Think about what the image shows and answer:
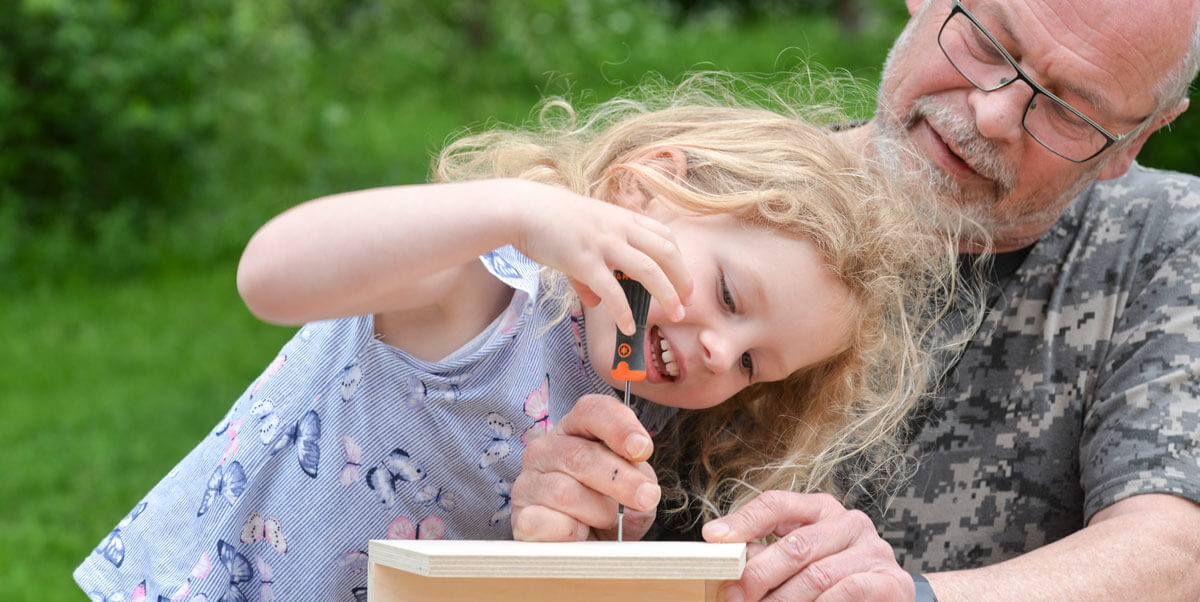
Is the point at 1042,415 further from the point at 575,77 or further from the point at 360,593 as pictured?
the point at 575,77

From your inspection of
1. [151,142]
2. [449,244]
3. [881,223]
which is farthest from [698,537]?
[151,142]

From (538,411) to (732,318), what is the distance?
367 mm

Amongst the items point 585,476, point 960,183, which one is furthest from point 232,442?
point 960,183

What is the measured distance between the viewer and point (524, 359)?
192 cm

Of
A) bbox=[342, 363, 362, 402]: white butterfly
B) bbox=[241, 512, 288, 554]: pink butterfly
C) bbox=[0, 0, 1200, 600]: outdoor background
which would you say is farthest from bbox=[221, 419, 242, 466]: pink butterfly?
bbox=[0, 0, 1200, 600]: outdoor background

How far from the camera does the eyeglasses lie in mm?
2213

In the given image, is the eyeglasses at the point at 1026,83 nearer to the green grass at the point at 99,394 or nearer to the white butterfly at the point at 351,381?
the white butterfly at the point at 351,381

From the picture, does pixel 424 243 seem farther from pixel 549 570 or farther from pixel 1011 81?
pixel 1011 81

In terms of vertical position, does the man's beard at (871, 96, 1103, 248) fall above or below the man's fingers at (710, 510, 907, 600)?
above

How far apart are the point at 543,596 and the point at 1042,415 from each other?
1214 mm

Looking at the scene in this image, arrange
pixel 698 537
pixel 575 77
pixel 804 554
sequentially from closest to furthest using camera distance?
pixel 804 554 < pixel 698 537 < pixel 575 77

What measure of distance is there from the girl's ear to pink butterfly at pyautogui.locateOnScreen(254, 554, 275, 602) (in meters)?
0.81

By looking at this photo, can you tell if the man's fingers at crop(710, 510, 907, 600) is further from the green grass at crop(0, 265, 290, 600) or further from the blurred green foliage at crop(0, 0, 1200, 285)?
the blurred green foliage at crop(0, 0, 1200, 285)

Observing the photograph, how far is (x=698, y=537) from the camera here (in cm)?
232
